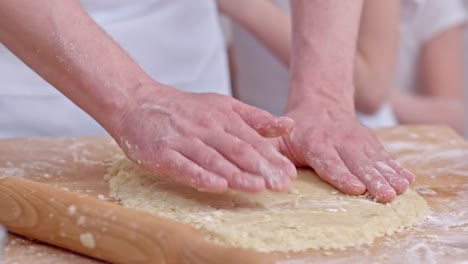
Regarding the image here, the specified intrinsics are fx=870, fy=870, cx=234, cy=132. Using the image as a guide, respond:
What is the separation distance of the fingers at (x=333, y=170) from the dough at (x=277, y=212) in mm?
12

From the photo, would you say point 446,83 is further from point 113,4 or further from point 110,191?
point 110,191

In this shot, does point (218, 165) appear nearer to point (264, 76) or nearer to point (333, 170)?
point (333, 170)

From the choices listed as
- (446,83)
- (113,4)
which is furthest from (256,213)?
(446,83)

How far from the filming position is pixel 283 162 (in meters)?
1.20

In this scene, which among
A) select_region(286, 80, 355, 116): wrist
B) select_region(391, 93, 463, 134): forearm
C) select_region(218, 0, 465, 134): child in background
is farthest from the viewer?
select_region(391, 93, 463, 134): forearm

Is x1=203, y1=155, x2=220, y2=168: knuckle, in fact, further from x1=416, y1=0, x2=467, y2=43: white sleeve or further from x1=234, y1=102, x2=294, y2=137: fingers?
x1=416, y1=0, x2=467, y2=43: white sleeve

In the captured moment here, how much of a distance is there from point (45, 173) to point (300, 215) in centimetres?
47

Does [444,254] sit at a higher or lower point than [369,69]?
lower

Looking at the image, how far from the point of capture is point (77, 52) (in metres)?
1.29

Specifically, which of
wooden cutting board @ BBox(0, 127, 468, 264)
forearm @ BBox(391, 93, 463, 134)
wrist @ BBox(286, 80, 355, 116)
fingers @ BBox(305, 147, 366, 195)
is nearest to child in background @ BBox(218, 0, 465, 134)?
forearm @ BBox(391, 93, 463, 134)

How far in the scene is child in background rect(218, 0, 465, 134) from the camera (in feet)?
7.24

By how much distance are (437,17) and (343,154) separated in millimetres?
1698

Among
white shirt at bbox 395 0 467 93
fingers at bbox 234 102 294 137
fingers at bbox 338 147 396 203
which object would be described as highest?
white shirt at bbox 395 0 467 93

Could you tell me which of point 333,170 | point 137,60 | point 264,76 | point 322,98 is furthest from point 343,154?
point 264,76
